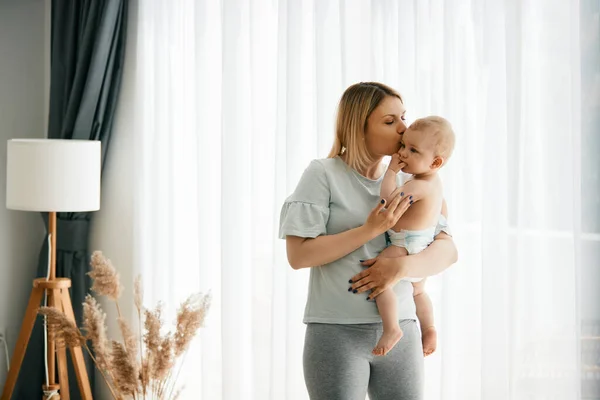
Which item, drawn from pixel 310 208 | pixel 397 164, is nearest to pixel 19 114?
pixel 310 208

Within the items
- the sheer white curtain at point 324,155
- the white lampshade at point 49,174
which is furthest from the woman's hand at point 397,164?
the white lampshade at point 49,174

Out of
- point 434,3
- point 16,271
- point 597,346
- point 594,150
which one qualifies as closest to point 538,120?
point 594,150

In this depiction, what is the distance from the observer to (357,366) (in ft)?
6.18

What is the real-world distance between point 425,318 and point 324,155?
38.1 inches

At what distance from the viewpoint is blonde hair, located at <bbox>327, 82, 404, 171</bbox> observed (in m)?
1.97

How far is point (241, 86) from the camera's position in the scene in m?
3.21

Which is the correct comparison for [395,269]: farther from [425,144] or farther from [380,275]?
[425,144]

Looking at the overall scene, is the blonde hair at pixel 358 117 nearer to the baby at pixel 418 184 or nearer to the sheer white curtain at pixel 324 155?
the baby at pixel 418 184

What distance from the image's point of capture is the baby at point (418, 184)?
6.29 feet

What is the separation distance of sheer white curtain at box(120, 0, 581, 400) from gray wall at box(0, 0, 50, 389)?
60 cm

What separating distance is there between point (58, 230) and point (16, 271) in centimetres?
32

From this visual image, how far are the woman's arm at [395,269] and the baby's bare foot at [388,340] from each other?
10 centimetres

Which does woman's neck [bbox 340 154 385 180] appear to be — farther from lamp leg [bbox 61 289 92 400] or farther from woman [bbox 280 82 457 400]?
lamp leg [bbox 61 289 92 400]

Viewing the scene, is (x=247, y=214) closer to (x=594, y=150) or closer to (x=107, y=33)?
(x=107, y=33)
